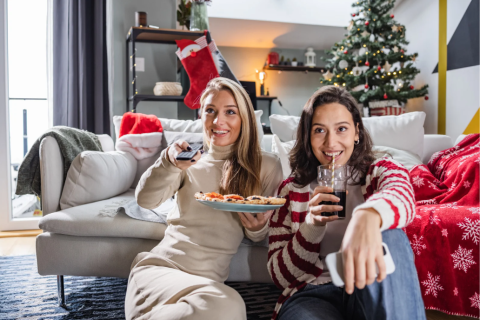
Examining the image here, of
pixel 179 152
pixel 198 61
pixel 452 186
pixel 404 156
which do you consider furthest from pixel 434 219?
pixel 198 61

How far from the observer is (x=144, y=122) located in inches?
93.4

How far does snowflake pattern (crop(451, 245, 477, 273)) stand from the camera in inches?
54.5

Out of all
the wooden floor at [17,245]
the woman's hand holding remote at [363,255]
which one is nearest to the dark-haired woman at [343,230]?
the woman's hand holding remote at [363,255]

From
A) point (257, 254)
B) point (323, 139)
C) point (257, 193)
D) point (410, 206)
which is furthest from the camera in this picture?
point (257, 254)

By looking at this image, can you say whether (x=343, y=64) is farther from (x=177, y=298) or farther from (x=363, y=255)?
(x=363, y=255)

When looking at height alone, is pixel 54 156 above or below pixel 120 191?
above

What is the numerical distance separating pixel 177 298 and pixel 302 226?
1.35 ft

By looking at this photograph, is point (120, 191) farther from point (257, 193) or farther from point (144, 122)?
point (257, 193)

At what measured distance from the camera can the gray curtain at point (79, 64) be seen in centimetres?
346

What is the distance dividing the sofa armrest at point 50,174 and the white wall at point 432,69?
431 cm

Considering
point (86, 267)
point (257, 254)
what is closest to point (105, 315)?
point (86, 267)

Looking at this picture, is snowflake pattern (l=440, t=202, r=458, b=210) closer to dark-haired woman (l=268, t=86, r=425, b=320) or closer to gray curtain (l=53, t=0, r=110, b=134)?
dark-haired woman (l=268, t=86, r=425, b=320)

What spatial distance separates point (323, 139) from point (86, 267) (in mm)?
1162

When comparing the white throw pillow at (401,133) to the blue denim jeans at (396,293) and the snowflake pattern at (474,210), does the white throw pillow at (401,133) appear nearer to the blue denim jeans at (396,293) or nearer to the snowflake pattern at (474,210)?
the snowflake pattern at (474,210)
